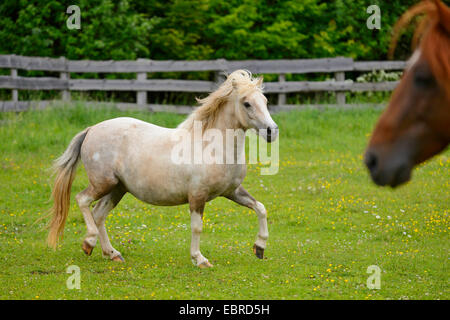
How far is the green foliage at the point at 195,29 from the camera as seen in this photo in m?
20.0

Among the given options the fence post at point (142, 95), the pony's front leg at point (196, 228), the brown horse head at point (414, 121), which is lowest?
the pony's front leg at point (196, 228)

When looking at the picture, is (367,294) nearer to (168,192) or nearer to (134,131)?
(168,192)

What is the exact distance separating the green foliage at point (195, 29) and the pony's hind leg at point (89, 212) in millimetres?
13174

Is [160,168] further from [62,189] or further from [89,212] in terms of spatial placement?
[62,189]

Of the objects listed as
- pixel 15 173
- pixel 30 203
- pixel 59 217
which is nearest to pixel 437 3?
pixel 59 217

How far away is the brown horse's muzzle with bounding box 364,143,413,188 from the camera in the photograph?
10.8 ft

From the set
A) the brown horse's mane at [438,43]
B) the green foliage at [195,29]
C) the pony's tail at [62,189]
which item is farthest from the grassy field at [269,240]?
the green foliage at [195,29]

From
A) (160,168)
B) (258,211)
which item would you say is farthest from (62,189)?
(258,211)

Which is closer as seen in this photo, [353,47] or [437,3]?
[437,3]

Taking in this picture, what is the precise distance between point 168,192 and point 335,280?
2.33 metres

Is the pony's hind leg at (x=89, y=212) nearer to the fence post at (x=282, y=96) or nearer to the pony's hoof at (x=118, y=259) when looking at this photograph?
the pony's hoof at (x=118, y=259)

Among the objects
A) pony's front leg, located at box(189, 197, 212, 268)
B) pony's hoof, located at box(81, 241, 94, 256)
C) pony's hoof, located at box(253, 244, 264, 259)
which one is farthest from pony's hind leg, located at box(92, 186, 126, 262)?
pony's hoof, located at box(253, 244, 264, 259)

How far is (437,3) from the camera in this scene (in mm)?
3074

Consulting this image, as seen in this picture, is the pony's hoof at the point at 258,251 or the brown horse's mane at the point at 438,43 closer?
the brown horse's mane at the point at 438,43
